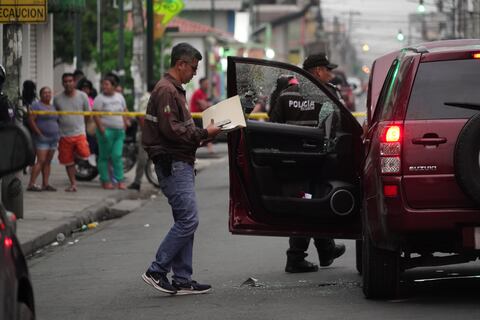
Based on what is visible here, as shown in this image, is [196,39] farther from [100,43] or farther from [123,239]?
[123,239]

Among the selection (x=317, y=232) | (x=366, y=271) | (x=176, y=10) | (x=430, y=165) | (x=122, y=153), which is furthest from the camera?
(x=176, y=10)

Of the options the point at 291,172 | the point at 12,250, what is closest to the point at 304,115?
the point at 291,172

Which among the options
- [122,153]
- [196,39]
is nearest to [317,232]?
[122,153]

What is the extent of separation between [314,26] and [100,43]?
11237 centimetres

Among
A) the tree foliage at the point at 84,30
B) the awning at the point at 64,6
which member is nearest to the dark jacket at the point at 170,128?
the awning at the point at 64,6

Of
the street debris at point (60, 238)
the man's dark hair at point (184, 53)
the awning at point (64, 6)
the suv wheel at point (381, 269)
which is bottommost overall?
the street debris at point (60, 238)

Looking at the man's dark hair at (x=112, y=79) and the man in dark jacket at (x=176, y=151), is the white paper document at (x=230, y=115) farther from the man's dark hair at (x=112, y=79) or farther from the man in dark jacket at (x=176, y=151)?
the man's dark hair at (x=112, y=79)

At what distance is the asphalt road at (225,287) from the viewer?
9406 mm

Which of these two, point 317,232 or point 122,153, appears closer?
point 317,232

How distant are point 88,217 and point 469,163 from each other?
9.70 m

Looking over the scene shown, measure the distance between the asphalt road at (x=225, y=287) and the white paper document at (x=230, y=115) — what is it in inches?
52.4

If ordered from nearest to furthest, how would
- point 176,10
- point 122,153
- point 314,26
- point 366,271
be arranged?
point 366,271, point 122,153, point 176,10, point 314,26

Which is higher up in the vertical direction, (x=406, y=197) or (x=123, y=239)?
(x=406, y=197)

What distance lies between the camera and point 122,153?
23.6m
